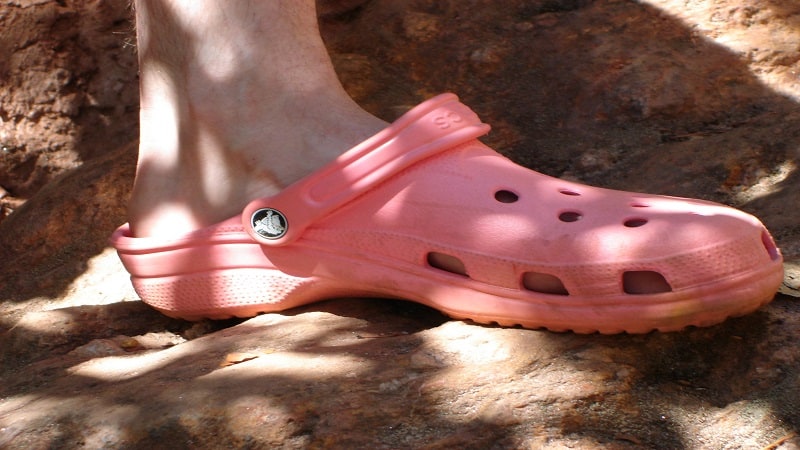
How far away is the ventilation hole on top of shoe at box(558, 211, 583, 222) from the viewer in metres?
1.49

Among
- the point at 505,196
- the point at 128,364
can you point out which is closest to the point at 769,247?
the point at 505,196

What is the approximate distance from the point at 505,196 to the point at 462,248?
0.42ft

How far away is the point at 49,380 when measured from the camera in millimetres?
1554

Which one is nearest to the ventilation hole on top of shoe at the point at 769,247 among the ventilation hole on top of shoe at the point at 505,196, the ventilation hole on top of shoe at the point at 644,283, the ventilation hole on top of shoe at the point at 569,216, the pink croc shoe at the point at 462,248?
the pink croc shoe at the point at 462,248

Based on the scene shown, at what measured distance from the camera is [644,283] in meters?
1.39

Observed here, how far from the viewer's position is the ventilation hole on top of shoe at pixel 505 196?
61.5 inches

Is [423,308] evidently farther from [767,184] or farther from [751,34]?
[751,34]

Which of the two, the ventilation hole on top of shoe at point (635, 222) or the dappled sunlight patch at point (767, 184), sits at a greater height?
the ventilation hole on top of shoe at point (635, 222)

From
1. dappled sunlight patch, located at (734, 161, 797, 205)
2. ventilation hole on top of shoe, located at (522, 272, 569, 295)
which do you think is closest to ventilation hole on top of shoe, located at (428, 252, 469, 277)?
ventilation hole on top of shoe, located at (522, 272, 569, 295)

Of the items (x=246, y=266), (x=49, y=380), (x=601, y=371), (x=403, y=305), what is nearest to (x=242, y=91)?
(x=246, y=266)

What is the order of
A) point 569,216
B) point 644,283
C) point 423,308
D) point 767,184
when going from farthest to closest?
1. point 767,184
2. point 423,308
3. point 569,216
4. point 644,283

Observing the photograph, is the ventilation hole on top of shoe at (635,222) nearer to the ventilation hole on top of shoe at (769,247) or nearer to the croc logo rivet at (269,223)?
the ventilation hole on top of shoe at (769,247)

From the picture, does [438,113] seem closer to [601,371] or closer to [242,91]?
[242,91]

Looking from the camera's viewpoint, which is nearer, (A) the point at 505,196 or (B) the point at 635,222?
(B) the point at 635,222
